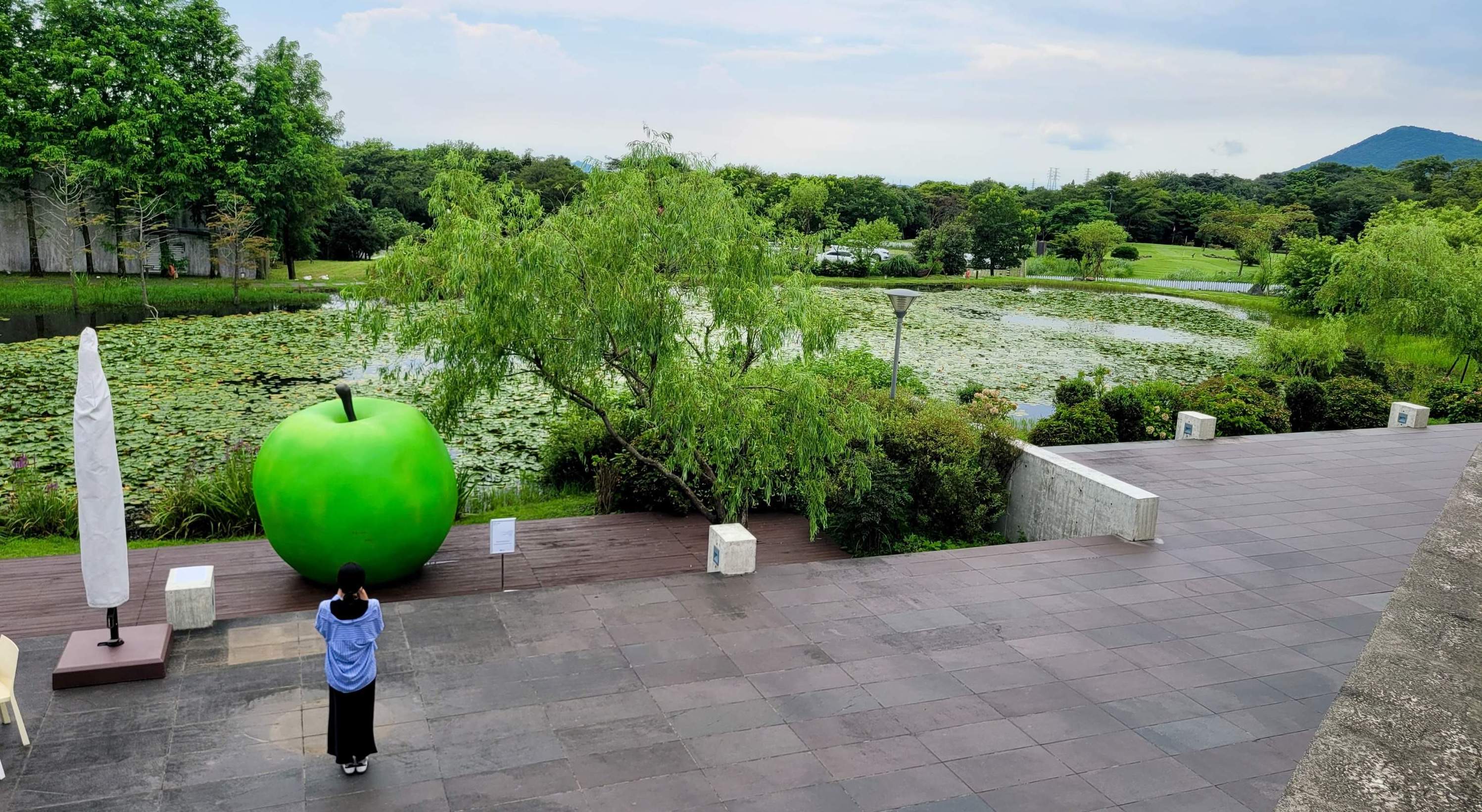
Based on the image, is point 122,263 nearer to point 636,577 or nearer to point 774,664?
point 636,577

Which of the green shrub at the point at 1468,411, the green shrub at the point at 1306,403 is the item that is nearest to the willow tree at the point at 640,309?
the green shrub at the point at 1306,403

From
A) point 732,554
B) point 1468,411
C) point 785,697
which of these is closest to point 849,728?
point 785,697

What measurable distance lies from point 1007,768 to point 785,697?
1583 millimetres

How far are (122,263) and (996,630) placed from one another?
3587 cm

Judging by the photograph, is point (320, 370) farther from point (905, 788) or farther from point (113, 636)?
point (905, 788)

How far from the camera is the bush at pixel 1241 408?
1650cm

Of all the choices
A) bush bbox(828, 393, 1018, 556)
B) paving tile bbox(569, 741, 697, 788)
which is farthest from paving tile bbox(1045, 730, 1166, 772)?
bush bbox(828, 393, 1018, 556)

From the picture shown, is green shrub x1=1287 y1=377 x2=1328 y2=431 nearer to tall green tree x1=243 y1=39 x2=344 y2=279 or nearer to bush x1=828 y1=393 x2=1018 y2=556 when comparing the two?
bush x1=828 y1=393 x2=1018 y2=556

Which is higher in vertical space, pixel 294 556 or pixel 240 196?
pixel 240 196

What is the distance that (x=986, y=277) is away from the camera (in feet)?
180

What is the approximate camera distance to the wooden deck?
871cm

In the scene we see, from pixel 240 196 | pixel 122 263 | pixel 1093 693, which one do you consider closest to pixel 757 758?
pixel 1093 693

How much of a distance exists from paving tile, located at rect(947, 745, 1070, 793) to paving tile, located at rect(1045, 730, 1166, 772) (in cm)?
8

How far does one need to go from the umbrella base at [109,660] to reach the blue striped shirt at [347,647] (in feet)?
6.37
